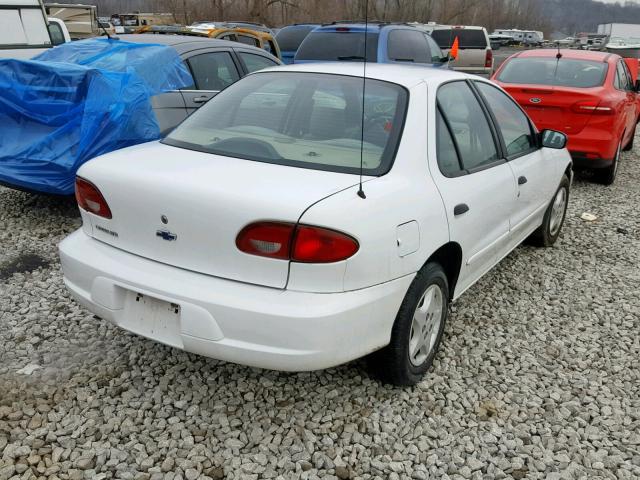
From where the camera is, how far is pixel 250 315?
232 cm

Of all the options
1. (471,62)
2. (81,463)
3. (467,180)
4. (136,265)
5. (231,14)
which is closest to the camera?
(81,463)

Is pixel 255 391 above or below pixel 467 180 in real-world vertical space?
below

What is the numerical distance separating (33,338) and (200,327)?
1.51m

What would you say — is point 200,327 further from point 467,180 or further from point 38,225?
point 38,225

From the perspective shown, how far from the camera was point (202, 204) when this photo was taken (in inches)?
95.1

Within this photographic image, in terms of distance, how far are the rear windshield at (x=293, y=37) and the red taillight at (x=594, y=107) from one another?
6.62 metres

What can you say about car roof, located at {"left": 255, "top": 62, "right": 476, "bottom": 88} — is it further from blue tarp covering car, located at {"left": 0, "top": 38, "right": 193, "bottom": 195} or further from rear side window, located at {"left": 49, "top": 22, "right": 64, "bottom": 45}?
rear side window, located at {"left": 49, "top": 22, "right": 64, "bottom": 45}

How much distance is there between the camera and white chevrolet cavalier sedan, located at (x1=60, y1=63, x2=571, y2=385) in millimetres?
2342

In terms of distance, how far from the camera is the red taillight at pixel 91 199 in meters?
2.76

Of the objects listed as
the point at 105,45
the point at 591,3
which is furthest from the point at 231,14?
the point at 591,3

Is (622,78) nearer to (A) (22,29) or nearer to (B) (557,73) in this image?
(B) (557,73)

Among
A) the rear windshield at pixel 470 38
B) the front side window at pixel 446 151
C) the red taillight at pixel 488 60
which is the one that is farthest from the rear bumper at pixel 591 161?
the rear windshield at pixel 470 38

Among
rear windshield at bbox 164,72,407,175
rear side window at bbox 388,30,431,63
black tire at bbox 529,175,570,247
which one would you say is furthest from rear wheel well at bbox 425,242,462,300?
rear side window at bbox 388,30,431,63

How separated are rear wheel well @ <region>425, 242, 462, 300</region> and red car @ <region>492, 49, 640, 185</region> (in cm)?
434
